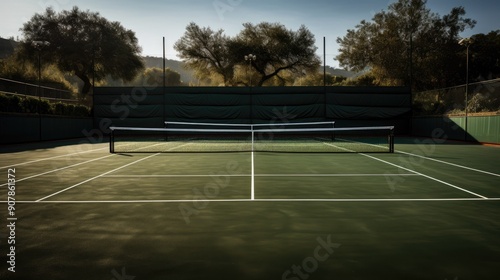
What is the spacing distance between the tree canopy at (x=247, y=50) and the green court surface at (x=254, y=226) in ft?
134

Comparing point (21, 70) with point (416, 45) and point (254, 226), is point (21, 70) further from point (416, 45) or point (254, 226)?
point (254, 226)

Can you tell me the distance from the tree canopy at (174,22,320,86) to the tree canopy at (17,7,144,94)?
7.63 metres

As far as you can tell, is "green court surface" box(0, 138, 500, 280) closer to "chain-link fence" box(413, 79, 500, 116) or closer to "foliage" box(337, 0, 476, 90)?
"chain-link fence" box(413, 79, 500, 116)

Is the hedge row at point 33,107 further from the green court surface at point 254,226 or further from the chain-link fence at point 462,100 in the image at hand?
the chain-link fence at point 462,100

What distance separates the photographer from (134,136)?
3050 centimetres

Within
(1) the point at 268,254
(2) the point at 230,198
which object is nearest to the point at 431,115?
(2) the point at 230,198

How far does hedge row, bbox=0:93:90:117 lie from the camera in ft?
65.9

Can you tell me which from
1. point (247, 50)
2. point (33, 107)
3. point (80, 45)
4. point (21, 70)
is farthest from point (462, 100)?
point (21, 70)

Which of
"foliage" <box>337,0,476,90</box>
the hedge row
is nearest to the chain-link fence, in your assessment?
"foliage" <box>337,0,476,90</box>

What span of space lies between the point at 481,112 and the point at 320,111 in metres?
11.7

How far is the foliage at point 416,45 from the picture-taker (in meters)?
39.8

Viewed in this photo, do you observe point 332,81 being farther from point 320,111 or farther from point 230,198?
point 230,198

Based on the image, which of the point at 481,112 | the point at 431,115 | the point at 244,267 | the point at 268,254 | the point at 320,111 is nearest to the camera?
the point at 244,267

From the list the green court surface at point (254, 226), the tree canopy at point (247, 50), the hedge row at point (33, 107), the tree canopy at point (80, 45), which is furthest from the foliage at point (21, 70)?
the green court surface at point (254, 226)
